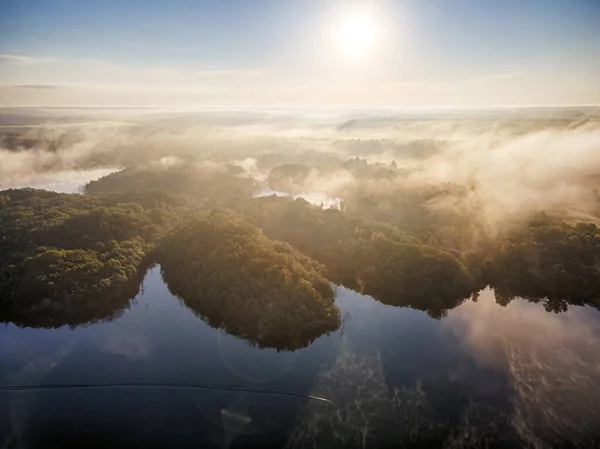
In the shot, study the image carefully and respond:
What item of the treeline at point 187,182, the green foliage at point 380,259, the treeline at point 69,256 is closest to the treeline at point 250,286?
the green foliage at point 380,259

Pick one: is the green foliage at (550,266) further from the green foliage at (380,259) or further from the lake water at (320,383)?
the green foliage at (380,259)

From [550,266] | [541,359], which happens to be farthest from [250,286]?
[550,266]

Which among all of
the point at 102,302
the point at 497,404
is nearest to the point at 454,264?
the point at 497,404

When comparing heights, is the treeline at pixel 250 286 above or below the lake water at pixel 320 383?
above

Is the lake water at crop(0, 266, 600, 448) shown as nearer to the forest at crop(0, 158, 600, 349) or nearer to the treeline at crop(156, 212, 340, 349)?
the treeline at crop(156, 212, 340, 349)

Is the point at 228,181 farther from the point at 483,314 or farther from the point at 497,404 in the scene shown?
the point at 497,404

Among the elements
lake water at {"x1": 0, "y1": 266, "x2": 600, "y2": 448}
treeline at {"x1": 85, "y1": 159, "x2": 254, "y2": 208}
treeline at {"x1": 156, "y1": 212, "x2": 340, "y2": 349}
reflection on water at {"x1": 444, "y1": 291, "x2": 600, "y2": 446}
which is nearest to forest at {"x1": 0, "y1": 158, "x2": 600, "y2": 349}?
treeline at {"x1": 156, "y1": 212, "x2": 340, "y2": 349}

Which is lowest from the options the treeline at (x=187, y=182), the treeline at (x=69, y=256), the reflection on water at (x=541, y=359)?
the treeline at (x=187, y=182)
